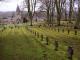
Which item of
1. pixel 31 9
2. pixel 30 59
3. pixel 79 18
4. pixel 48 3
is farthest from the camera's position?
pixel 31 9

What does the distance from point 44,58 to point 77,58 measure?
2139 millimetres

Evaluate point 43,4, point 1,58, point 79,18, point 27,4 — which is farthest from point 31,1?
point 1,58

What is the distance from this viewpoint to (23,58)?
55.3ft

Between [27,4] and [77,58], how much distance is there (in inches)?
2838

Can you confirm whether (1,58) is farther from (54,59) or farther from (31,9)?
(31,9)

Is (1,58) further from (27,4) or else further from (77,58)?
(27,4)

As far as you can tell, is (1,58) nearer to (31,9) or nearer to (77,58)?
(77,58)

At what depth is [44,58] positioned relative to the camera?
16.8 metres

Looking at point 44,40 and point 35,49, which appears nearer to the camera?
point 35,49

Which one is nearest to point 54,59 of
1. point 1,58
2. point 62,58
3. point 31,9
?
point 62,58

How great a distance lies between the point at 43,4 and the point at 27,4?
10.6m

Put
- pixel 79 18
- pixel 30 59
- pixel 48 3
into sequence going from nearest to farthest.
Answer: pixel 30 59, pixel 79 18, pixel 48 3

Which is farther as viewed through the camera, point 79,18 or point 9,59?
point 79,18

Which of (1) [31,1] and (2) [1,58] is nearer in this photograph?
(2) [1,58]
